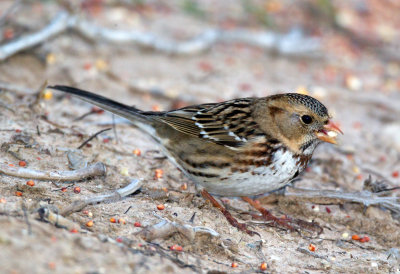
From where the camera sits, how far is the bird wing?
500 centimetres

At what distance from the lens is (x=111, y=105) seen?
209 inches

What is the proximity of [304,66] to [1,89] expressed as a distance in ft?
15.1

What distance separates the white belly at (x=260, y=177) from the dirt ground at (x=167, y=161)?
0.29 metres

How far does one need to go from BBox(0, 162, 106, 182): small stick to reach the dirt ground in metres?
0.06

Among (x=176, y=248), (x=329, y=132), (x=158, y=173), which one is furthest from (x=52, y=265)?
(x=329, y=132)

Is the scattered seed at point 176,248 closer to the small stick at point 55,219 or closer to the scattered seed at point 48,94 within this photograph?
the small stick at point 55,219

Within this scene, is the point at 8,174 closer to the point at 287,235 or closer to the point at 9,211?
the point at 9,211

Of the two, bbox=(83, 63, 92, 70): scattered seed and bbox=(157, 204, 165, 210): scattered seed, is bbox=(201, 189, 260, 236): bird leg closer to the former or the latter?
bbox=(157, 204, 165, 210): scattered seed

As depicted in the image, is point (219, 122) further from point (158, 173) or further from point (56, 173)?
point (56, 173)

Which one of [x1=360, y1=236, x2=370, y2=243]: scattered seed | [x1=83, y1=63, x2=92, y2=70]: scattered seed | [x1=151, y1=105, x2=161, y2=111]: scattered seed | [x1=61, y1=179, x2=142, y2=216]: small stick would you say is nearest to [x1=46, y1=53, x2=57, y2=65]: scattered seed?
[x1=83, y1=63, x2=92, y2=70]: scattered seed

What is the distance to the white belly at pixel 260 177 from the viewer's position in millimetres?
4719

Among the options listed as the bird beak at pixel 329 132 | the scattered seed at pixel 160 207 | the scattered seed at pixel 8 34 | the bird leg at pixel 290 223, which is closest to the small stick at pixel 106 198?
the scattered seed at pixel 160 207

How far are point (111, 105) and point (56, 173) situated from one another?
907 mm

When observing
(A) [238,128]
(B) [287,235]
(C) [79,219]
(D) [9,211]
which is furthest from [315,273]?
(D) [9,211]
